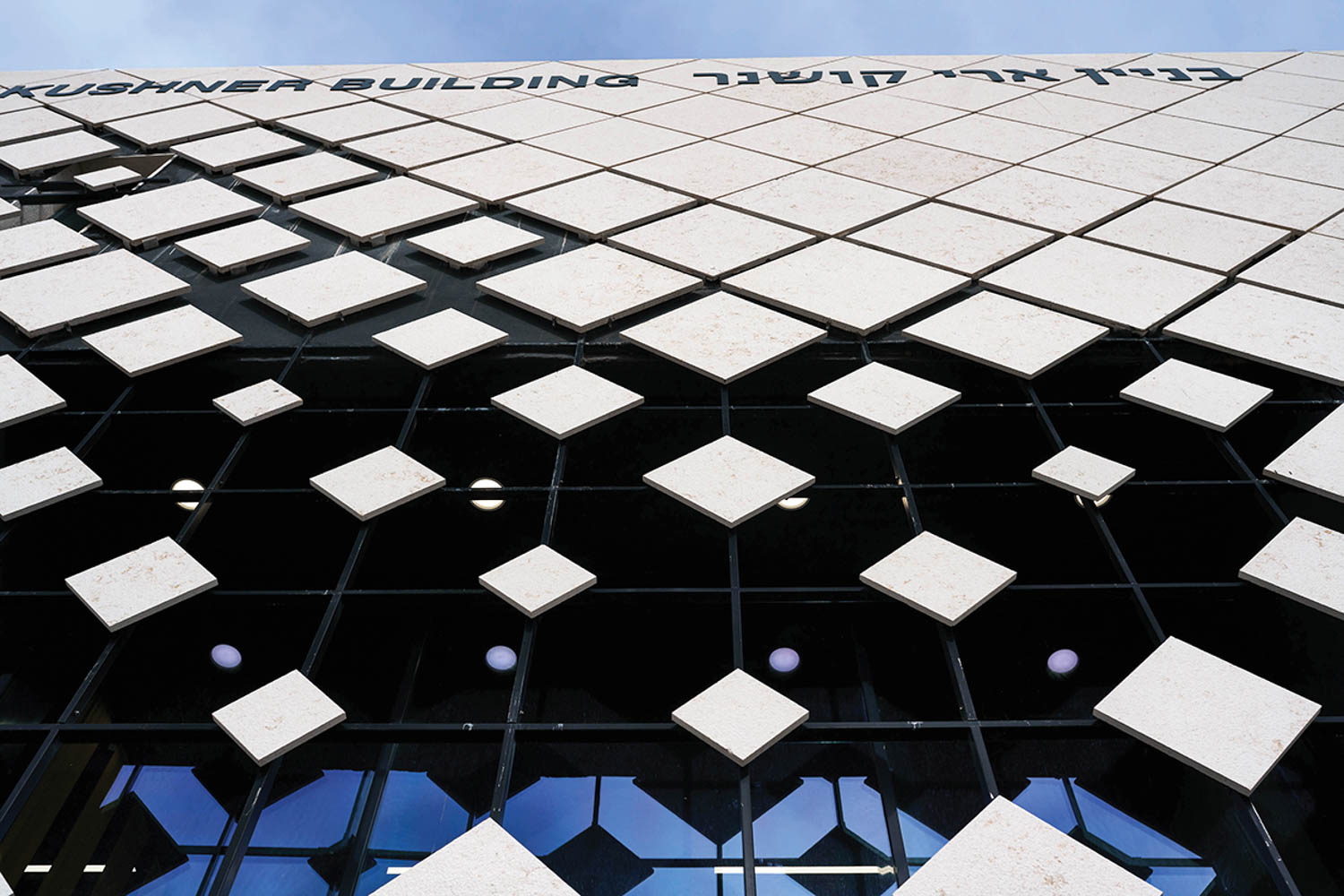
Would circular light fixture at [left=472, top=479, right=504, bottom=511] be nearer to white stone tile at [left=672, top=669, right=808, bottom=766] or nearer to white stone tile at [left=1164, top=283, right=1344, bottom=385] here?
white stone tile at [left=672, top=669, right=808, bottom=766]

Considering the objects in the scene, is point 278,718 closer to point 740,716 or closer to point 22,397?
point 740,716

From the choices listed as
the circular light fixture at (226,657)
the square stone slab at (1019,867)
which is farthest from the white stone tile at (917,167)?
the circular light fixture at (226,657)

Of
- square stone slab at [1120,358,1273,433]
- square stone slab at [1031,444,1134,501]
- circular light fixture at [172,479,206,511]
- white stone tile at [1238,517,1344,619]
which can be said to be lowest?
circular light fixture at [172,479,206,511]

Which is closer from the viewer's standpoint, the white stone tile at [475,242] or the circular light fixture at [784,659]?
the circular light fixture at [784,659]

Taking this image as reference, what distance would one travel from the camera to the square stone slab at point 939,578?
3.50 m

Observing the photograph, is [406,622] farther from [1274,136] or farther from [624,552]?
[1274,136]

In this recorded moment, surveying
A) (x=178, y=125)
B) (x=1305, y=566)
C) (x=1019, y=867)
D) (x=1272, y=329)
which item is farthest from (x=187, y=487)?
(x=178, y=125)

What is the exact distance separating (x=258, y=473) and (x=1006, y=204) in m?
4.85

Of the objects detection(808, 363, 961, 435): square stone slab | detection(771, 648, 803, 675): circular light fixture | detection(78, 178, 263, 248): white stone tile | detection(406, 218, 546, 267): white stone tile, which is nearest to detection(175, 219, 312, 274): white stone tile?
detection(78, 178, 263, 248): white stone tile

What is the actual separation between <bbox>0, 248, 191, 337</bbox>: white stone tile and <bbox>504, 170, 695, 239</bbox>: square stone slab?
2.21 m

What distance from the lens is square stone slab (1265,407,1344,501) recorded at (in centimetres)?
408

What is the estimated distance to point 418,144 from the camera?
8.09m

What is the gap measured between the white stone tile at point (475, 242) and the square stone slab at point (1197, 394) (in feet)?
11.4

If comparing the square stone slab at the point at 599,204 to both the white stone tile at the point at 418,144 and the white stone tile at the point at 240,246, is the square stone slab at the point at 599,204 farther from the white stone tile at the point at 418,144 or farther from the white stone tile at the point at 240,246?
the white stone tile at the point at 240,246
